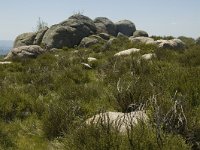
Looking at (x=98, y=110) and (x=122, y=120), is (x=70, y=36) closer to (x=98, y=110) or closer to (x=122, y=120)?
(x=98, y=110)

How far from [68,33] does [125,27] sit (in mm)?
19053

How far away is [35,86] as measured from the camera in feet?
34.8

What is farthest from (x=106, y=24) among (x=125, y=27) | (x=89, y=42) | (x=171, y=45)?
(x=171, y=45)

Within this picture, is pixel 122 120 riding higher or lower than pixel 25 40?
higher

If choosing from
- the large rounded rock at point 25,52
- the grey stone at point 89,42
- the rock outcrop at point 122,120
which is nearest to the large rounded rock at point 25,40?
the grey stone at point 89,42

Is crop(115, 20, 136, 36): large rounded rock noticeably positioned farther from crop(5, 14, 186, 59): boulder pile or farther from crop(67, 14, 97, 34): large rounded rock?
crop(67, 14, 97, 34): large rounded rock

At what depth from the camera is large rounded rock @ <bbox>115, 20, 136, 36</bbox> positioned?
1967 inches

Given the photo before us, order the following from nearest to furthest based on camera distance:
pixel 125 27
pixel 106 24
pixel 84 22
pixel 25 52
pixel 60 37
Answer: pixel 25 52
pixel 60 37
pixel 84 22
pixel 106 24
pixel 125 27

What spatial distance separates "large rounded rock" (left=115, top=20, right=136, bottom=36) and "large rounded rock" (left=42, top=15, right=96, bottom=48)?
13081 mm

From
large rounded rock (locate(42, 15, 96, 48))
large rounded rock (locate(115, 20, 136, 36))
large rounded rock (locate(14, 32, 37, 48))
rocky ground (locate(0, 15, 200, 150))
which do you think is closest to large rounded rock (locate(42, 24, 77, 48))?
large rounded rock (locate(42, 15, 96, 48))

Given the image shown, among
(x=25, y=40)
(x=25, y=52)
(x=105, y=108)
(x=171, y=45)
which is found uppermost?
(x=105, y=108)

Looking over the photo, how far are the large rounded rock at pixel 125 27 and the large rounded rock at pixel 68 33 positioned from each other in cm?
1308

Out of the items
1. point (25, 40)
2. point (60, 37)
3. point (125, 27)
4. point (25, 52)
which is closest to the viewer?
point (25, 52)

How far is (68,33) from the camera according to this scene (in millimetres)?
33094
